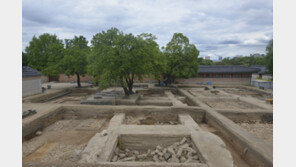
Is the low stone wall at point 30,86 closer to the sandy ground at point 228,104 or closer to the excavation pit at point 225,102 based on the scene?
the excavation pit at point 225,102

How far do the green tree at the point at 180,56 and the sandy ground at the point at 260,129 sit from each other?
10511 millimetres

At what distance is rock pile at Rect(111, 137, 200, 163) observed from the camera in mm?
5598

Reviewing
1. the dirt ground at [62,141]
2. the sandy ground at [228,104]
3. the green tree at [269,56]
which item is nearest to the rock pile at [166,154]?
the dirt ground at [62,141]

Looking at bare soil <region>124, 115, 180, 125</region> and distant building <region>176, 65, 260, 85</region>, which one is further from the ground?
distant building <region>176, 65, 260, 85</region>

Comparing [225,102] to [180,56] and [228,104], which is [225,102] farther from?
[180,56]

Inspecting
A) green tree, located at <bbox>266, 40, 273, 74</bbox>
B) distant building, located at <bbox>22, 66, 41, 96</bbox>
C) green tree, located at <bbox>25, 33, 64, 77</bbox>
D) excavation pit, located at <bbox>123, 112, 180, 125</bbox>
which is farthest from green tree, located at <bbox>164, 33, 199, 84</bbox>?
green tree, located at <bbox>25, 33, 64, 77</bbox>

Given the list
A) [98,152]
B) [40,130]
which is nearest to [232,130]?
[98,152]

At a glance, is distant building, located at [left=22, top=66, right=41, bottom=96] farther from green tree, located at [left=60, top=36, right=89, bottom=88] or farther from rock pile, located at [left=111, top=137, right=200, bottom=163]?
rock pile, located at [left=111, top=137, right=200, bottom=163]

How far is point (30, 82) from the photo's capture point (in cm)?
1492

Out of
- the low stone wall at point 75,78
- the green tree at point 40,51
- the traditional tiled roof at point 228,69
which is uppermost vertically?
the green tree at point 40,51

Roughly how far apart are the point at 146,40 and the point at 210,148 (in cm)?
988

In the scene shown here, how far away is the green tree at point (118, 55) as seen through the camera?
11.4 meters

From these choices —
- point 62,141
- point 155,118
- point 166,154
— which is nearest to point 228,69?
point 155,118

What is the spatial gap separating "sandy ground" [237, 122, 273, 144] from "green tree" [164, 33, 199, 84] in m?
10.5
